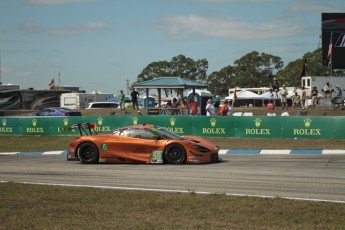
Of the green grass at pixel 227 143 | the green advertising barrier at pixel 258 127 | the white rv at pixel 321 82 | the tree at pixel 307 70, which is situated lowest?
the green grass at pixel 227 143

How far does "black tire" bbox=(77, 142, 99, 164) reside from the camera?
18.0 m

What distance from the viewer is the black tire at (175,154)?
1708 centimetres

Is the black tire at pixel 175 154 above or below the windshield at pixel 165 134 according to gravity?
below

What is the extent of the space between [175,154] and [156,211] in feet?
26.5

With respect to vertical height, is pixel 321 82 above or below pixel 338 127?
above

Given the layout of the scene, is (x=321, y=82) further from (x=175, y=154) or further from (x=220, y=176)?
(x=220, y=176)

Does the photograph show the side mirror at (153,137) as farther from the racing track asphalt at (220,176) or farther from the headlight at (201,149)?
the headlight at (201,149)

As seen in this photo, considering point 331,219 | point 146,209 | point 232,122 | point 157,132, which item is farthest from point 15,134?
point 331,219

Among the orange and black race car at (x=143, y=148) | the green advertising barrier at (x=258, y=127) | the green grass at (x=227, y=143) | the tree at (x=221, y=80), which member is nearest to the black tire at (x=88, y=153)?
the orange and black race car at (x=143, y=148)

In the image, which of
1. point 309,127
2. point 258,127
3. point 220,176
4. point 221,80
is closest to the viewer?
point 220,176

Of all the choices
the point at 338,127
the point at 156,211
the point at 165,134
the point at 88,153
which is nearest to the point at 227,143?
the point at 338,127

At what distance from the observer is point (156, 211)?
910 centimetres

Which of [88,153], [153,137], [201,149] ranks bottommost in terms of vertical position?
[88,153]

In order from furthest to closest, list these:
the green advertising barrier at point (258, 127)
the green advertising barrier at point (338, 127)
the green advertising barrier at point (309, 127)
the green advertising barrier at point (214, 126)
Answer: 1. the green advertising barrier at point (214, 126)
2. the green advertising barrier at point (258, 127)
3. the green advertising barrier at point (309, 127)
4. the green advertising barrier at point (338, 127)
